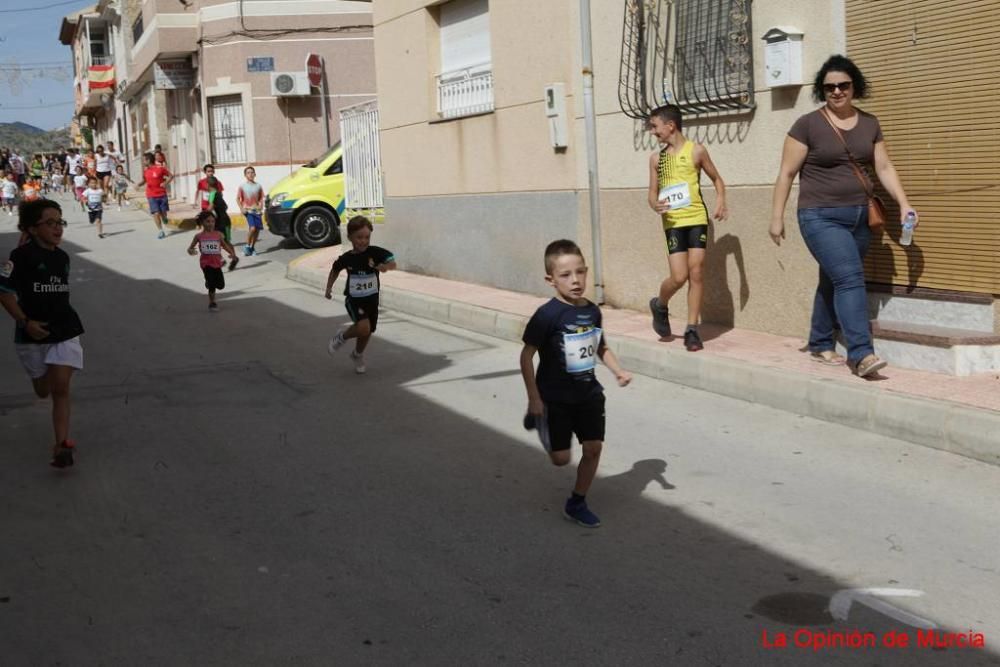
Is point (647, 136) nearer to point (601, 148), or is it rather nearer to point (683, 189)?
point (601, 148)

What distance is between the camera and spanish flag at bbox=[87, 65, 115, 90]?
51.2 m

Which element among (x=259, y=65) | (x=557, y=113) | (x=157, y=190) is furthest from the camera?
(x=259, y=65)

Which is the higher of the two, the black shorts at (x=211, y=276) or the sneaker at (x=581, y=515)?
the black shorts at (x=211, y=276)

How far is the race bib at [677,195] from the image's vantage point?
28.9 ft

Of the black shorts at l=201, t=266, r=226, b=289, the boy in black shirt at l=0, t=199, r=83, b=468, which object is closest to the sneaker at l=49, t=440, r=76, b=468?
the boy in black shirt at l=0, t=199, r=83, b=468

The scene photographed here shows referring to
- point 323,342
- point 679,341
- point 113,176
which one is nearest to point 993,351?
point 679,341

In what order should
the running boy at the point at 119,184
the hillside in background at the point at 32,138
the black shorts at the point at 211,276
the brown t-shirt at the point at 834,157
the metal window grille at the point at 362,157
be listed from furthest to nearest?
the hillside in background at the point at 32,138 < the running boy at the point at 119,184 < the metal window grille at the point at 362,157 < the black shorts at the point at 211,276 < the brown t-shirt at the point at 834,157

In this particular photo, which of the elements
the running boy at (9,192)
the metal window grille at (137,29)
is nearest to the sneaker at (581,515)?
the metal window grille at (137,29)

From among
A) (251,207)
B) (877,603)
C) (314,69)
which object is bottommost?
(877,603)

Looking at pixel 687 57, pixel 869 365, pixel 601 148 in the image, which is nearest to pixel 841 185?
pixel 869 365

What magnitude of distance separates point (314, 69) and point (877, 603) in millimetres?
24299

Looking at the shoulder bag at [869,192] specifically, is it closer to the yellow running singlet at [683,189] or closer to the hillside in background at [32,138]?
the yellow running singlet at [683,189]

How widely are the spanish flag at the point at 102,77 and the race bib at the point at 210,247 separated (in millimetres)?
40297

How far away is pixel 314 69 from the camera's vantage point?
2680cm
